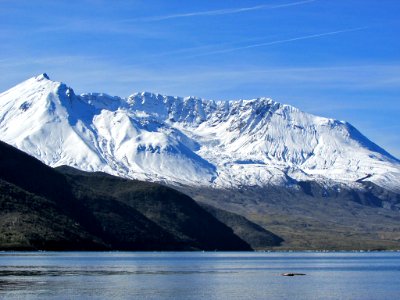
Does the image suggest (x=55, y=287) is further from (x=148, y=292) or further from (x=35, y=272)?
(x=35, y=272)

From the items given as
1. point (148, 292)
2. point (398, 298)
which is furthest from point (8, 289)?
point (398, 298)

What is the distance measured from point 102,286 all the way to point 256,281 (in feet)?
124

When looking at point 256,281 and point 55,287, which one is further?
point 256,281

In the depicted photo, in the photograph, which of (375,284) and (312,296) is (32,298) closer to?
(312,296)

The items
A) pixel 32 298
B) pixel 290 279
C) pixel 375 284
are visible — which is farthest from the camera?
pixel 290 279

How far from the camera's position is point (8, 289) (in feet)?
475

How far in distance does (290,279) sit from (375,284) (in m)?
20.4

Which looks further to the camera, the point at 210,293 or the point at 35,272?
the point at 35,272

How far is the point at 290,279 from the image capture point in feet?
621

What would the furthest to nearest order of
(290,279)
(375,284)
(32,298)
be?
(290,279) → (375,284) → (32,298)

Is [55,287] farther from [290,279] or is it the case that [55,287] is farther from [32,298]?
[290,279]

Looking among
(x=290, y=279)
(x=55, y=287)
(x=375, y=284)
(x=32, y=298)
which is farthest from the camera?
(x=290, y=279)

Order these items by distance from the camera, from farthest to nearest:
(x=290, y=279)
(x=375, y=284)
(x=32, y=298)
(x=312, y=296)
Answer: (x=290, y=279), (x=375, y=284), (x=312, y=296), (x=32, y=298)

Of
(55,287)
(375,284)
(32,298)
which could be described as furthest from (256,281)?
(32,298)
